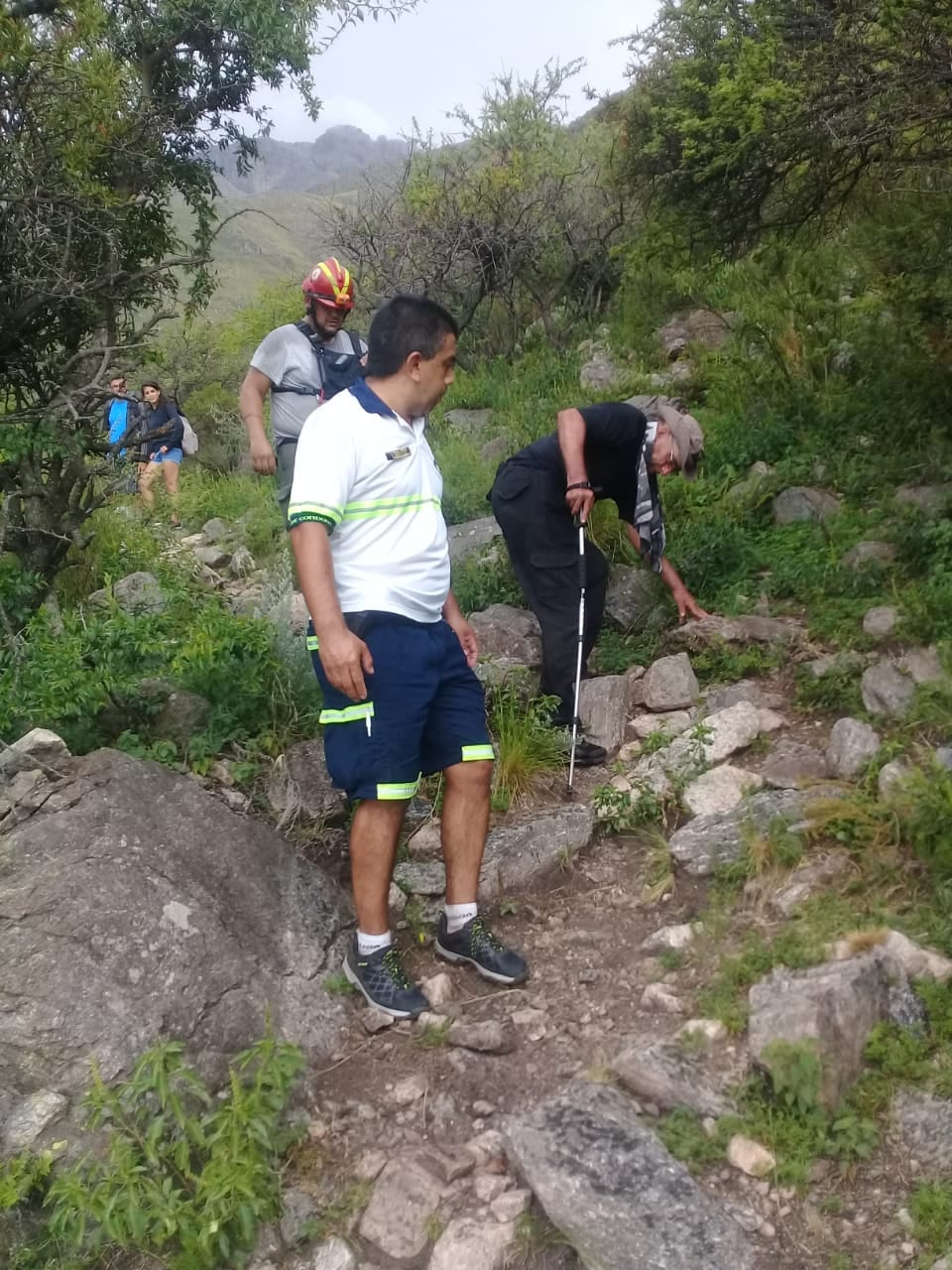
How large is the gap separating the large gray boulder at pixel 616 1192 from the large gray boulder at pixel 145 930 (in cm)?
76

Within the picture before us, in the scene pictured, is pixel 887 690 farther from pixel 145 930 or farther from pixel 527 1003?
pixel 145 930

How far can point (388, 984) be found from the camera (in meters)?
2.97

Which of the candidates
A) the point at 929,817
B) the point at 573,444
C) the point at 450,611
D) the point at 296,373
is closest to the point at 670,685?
the point at 573,444

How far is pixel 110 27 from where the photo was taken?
5500 millimetres

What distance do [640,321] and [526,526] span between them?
6.55 meters

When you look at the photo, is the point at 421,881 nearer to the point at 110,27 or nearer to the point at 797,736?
the point at 797,736

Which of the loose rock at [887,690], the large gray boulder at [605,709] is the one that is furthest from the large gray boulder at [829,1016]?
the large gray boulder at [605,709]

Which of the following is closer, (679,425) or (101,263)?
(679,425)

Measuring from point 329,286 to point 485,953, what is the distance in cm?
270

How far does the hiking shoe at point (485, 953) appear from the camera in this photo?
122 inches

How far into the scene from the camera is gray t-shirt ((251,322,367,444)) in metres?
4.28

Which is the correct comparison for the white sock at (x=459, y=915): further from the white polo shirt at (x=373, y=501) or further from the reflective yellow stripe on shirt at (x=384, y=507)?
the reflective yellow stripe on shirt at (x=384, y=507)

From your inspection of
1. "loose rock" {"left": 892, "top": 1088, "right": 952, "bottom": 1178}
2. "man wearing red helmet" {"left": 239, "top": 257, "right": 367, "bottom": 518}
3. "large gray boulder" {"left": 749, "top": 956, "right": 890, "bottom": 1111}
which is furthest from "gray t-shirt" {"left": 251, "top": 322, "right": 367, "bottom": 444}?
"loose rock" {"left": 892, "top": 1088, "right": 952, "bottom": 1178}

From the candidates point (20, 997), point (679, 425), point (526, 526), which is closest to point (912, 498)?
point (679, 425)
